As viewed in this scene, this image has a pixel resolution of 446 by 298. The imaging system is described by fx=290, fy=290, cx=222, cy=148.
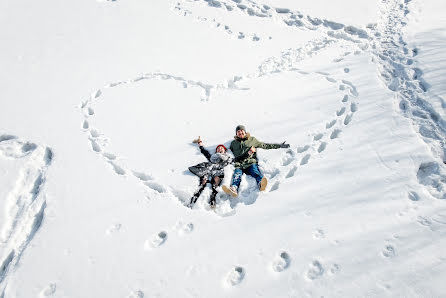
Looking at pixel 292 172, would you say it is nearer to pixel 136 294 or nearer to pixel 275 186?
pixel 275 186

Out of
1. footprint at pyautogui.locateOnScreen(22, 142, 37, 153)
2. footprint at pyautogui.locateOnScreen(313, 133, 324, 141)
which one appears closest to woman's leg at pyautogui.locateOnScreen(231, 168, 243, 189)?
footprint at pyautogui.locateOnScreen(313, 133, 324, 141)

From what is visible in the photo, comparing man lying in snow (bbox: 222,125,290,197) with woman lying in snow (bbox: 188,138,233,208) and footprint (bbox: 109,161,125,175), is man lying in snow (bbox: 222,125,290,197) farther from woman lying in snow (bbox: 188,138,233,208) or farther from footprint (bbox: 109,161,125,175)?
footprint (bbox: 109,161,125,175)

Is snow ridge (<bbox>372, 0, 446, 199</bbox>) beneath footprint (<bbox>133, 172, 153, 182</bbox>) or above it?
above

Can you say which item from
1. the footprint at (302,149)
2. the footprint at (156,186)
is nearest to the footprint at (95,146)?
the footprint at (156,186)

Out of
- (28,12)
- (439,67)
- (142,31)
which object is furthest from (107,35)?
(439,67)

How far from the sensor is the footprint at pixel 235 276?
3.04 meters

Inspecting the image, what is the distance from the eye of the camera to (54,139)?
16.2ft

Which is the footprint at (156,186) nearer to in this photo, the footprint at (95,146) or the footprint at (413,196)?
the footprint at (95,146)

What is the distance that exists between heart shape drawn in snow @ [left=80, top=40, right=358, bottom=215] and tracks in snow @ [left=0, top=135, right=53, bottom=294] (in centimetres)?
87

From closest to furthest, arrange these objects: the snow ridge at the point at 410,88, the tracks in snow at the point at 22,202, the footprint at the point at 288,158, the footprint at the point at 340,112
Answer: the tracks in snow at the point at 22,202, the snow ridge at the point at 410,88, the footprint at the point at 288,158, the footprint at the point at 340,112

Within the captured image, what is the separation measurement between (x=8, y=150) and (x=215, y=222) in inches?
140

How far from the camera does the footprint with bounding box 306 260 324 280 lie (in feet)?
9.68

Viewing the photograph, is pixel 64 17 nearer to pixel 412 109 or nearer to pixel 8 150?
pixel 8 150

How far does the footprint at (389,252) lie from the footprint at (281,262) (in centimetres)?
99
